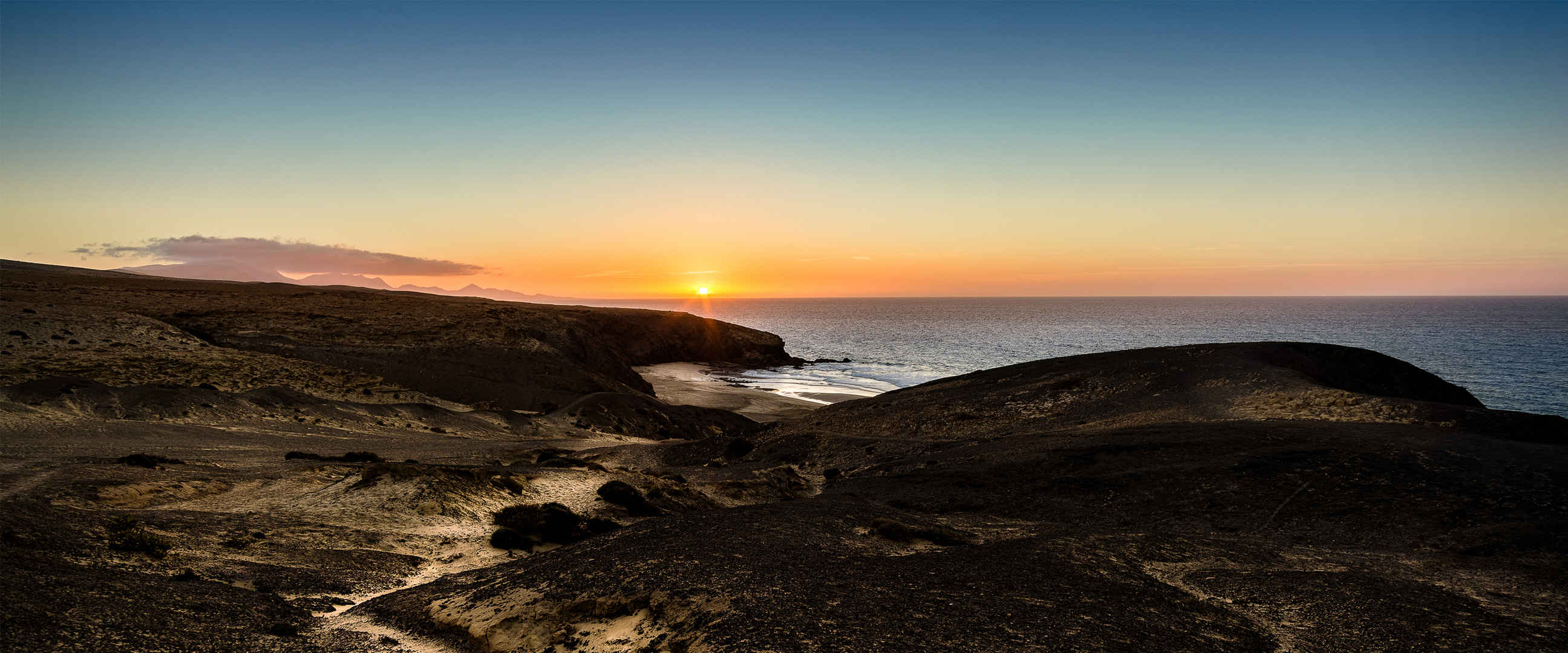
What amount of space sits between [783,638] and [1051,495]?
12931 mm

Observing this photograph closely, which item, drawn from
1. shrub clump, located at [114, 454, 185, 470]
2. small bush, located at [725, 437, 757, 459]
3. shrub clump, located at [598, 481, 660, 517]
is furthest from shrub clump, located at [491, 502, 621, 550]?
small bush, located at [725, 437, 757, 459]

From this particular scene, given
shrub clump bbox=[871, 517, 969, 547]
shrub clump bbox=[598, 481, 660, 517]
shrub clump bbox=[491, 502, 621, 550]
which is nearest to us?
shrub clump bbox=[871, 517, 969, 547]

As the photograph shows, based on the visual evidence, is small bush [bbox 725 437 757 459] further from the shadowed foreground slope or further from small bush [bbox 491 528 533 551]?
small bush [bbox 491 528 533 551]

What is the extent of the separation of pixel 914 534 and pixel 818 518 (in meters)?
2.21

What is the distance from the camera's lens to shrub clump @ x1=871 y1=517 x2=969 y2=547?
15.1m

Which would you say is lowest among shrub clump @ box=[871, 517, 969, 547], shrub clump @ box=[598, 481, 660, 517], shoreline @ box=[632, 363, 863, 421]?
shoreline @ box=[632, 363, 863, 421]

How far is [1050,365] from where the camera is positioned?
3872 centimetres

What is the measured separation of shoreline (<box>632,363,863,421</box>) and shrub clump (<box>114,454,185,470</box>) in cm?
3263

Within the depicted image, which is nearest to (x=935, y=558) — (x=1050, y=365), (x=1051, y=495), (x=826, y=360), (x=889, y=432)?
(x=1051, y=495)

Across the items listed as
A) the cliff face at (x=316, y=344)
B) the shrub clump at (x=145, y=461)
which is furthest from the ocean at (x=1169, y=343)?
the shrub clump at (x=145, y=461)

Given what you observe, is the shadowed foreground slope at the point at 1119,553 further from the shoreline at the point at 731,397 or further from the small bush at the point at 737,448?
the shoreline at the point at 731,397

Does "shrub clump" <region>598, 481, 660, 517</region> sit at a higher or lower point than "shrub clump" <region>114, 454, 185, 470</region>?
lower

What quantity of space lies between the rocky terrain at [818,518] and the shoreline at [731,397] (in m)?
18.0

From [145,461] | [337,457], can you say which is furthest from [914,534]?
[145,461]
